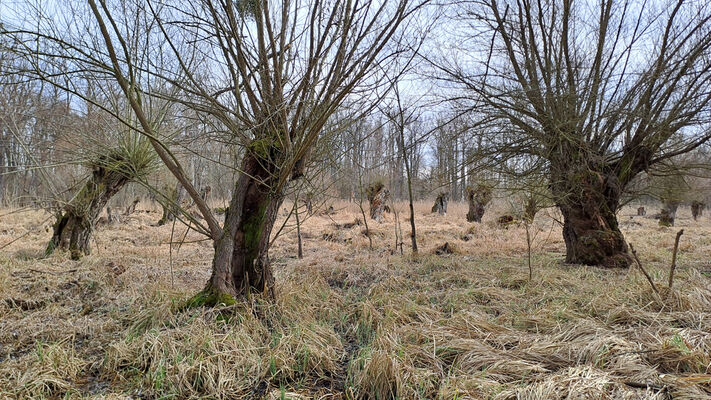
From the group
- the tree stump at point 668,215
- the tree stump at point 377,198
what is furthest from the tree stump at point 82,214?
the tree stump at point 668,215

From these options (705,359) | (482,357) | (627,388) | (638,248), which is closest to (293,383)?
(482,357)

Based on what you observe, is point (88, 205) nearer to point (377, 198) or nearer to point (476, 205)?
point (377, 198)

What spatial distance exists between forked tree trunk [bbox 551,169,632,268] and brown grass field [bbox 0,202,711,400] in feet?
2.83

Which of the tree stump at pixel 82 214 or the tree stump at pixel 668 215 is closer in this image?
the tree stump at pixel 82 214

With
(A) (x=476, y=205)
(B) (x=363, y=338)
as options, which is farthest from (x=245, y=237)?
(A) (x=476, y=205)

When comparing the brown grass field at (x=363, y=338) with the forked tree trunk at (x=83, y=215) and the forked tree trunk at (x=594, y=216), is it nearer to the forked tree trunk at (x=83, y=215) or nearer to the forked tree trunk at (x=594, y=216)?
the forked tree trunk at (x=594, y=216)

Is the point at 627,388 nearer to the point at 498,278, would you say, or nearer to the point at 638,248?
the point at 498,278

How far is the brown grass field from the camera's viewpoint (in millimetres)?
1895

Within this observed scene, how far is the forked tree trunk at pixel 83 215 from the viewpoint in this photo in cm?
604

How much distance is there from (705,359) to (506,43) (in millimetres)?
5074

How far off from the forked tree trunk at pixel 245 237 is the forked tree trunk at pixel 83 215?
4194mm

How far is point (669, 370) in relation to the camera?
1.93 metres

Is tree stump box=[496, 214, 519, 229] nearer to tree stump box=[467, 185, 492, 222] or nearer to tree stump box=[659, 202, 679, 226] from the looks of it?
tree stump box=[467, 185, 492, 222]

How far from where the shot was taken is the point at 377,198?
12.7m
